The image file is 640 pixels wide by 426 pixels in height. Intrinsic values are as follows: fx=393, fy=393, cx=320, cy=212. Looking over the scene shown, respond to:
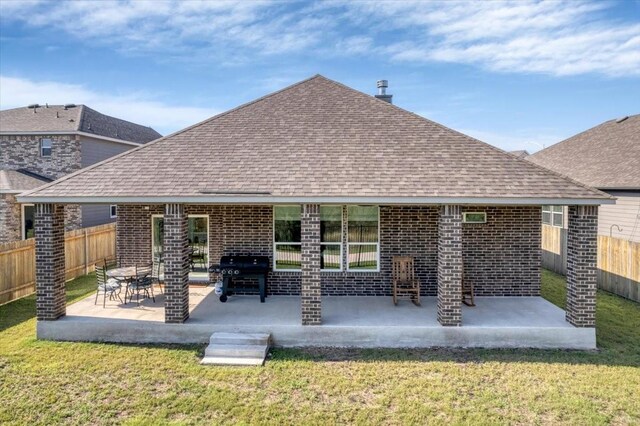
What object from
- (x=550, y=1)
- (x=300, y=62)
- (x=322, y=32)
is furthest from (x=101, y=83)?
(x=550, y=1)

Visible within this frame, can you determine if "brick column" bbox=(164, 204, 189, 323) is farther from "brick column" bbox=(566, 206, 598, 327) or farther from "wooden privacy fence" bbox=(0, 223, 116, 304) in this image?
"brick column" bbox=(566, 206, 598, 327)

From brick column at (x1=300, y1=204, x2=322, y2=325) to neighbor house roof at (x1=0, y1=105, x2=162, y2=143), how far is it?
1719 centimetres

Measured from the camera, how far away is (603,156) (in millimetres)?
17031

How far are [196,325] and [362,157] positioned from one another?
5167 mm

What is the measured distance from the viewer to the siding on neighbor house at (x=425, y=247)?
10.5 meters

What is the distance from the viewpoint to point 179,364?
7.16 metres

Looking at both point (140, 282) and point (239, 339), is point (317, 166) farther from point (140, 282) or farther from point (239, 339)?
point (140, 282)

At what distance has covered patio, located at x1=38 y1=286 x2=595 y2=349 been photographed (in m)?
7.99

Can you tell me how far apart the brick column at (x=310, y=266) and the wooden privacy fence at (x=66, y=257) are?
348 inches

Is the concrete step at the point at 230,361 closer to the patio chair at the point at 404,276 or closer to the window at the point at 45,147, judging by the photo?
the patio chair at the point at 404,276

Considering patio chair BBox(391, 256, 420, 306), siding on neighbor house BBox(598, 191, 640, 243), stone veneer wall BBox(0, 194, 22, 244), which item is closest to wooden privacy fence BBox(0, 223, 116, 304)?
stone veneer wall BBox(0, 194, 22, 244)

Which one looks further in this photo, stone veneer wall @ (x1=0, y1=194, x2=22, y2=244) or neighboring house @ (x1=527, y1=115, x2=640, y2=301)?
stone veneer wall @ (x1=0, y1=194, x2=22, y2=244)

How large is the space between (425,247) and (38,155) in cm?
2014

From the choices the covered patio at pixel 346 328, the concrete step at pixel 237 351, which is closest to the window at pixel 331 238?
the covered patio at pixel 346 328
